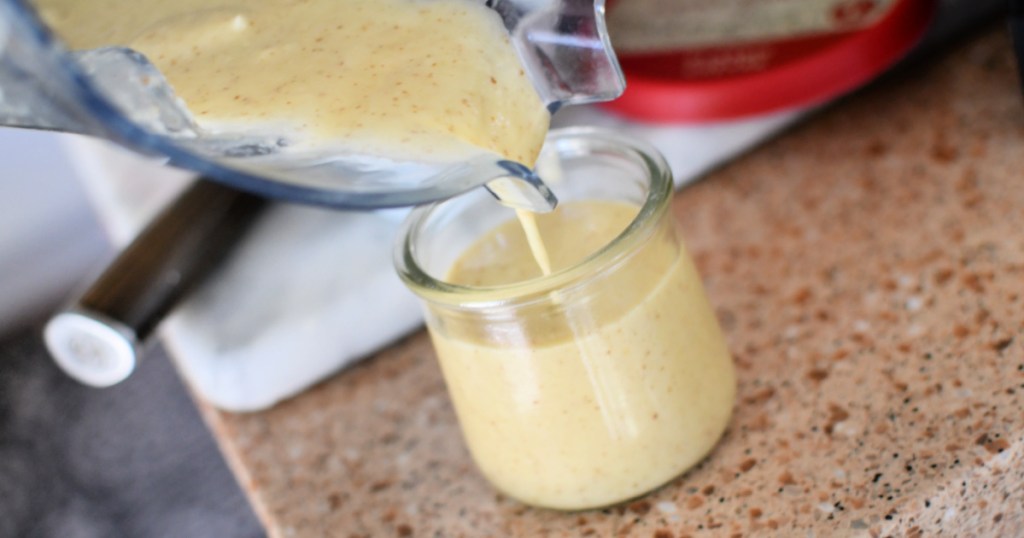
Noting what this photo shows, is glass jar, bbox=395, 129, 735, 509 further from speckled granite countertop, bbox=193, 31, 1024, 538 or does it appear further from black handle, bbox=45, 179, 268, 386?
black handle, bbox=45, 179, 268, 386

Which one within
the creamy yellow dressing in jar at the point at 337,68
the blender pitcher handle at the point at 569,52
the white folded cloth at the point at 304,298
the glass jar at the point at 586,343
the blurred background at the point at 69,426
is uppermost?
the creamy yellow dressing in jar at the point at 337,68

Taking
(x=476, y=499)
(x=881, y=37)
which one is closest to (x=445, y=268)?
(x=476, y=499)

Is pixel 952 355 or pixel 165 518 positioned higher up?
pixel 952 355

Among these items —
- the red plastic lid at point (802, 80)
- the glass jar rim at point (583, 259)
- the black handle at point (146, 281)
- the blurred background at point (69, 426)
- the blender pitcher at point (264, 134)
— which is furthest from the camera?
the blurred background at point (69, 426)

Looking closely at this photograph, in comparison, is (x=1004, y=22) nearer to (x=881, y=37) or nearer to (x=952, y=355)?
(x=881, y=37)

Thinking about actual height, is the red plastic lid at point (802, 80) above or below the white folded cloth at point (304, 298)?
above

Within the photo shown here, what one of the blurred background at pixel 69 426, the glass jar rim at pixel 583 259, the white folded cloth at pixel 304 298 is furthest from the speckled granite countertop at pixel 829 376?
the blurred background at pixel 69 426

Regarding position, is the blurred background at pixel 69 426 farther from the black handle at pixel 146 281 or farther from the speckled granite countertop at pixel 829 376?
the speckled granite countertop at pixel 829 376
